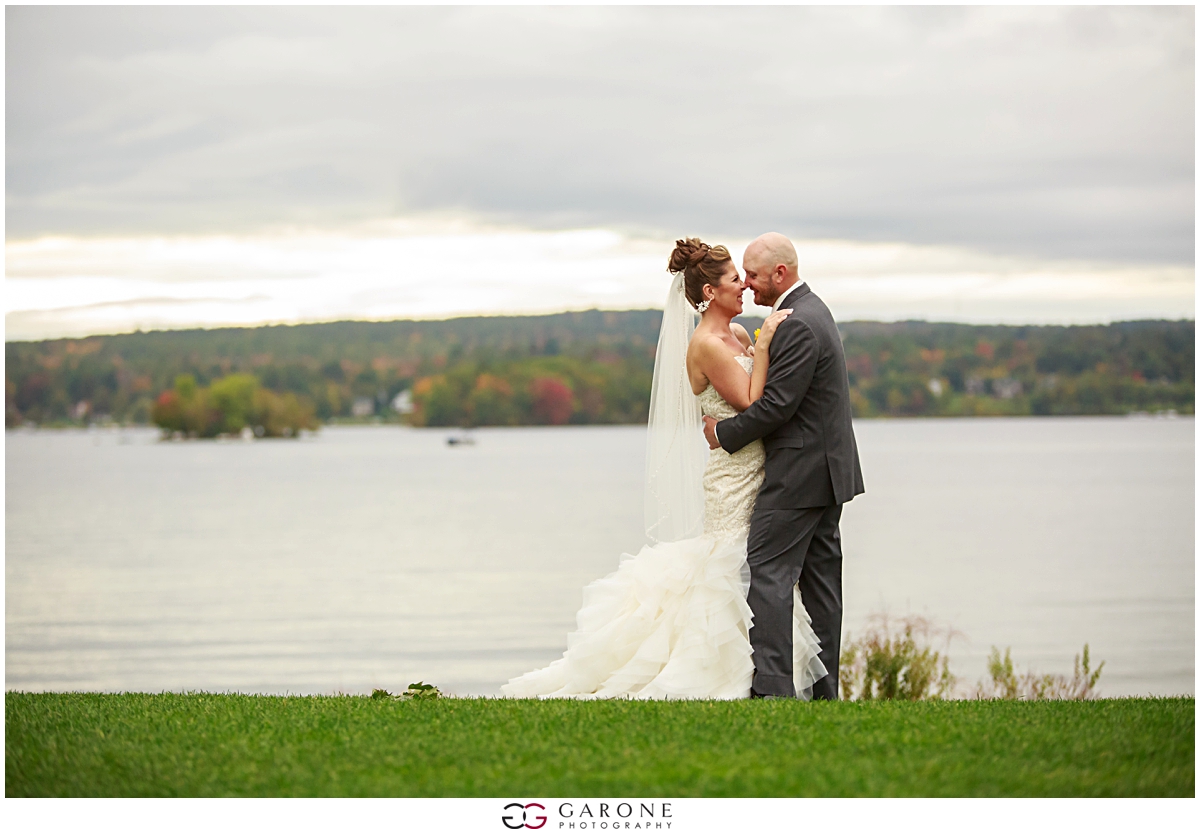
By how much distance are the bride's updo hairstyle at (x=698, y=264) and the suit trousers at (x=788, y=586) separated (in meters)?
1.39

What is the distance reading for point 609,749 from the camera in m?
5.27

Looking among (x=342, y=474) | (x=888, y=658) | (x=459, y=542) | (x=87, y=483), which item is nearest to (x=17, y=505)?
(x=87, y=483)

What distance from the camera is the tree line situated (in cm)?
A: 8625

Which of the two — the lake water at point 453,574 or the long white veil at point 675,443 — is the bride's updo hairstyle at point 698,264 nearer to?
the long white veil at point 675,443

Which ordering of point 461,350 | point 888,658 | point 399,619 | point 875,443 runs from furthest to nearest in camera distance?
1. point 875,443
2. point 461,350
3. point 399,619
4. point 888,658

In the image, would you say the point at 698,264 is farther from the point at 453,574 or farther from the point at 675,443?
the point at 453,574

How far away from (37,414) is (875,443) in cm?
10743

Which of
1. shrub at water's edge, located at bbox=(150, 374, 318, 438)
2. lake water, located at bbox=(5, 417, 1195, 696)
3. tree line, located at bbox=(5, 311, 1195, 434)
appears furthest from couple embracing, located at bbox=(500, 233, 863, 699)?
shrub at water's edge, located at bbox=(150, 374, 318, 438)

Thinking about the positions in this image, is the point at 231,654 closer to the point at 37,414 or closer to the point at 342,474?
the point at 342,474

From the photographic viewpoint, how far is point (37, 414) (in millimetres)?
123125
